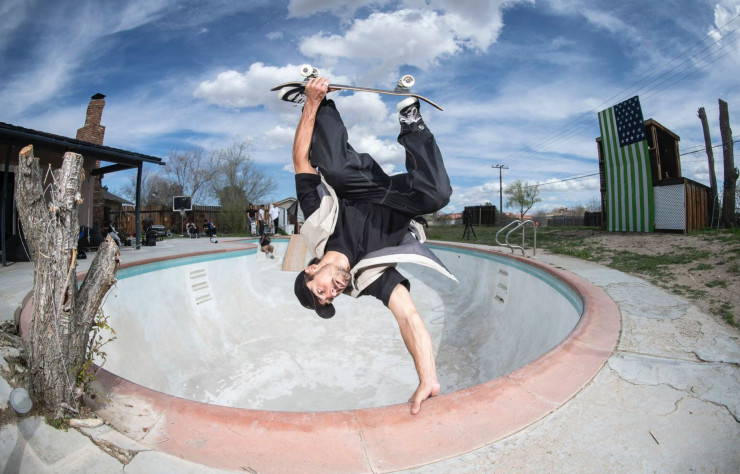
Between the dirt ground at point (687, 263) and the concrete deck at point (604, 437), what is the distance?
5.97 feet

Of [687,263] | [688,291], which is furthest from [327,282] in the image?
[687,263]

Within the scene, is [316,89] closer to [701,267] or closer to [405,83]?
[405,83]

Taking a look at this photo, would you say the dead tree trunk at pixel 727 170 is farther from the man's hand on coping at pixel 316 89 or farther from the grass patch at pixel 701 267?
the man's hand on coping at pixel 316 89

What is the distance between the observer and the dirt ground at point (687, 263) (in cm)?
427

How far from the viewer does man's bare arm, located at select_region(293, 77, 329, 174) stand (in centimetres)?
219

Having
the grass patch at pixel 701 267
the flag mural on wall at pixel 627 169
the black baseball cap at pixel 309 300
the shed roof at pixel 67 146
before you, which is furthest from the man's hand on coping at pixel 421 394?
the flag mural on wall at pixel 627 169

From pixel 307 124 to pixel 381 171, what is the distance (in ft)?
1.73

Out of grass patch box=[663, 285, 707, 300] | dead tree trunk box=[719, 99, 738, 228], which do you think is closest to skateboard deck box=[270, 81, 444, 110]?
grass patch box=[663, 285, 707, 300]

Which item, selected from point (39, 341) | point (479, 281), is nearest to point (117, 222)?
point (479, 281)

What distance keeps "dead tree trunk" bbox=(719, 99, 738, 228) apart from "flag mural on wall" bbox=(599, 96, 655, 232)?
8.18 ft

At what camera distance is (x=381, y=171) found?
2.30 metres

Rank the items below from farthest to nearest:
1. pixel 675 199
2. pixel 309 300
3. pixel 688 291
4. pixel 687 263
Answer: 1. pixel 675 199
2. pixel 687 263
3. pixel 688 291
4. pixel 309 300

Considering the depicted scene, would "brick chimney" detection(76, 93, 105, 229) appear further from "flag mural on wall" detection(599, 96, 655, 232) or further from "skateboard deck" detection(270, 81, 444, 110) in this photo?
"flag mural on wall" detection(599, 96, 655, 232)

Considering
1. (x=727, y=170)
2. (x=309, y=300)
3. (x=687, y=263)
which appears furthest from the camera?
(x=727, y=170)
